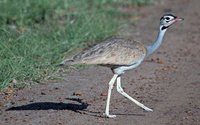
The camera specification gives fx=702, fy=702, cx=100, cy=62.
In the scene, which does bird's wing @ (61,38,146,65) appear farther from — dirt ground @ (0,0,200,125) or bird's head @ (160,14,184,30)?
dirt ground @ (0,0,200,125)

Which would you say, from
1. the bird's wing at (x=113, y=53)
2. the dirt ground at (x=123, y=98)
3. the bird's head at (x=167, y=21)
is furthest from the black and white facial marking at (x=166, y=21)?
the dirt ground at (x=123, y=98)

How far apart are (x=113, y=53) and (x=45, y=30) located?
14.1 ft

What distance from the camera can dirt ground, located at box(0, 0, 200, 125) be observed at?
7660 millimetres

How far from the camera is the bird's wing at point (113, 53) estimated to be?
7668 millimetres

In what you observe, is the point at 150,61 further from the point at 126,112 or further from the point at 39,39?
the point at 126,112

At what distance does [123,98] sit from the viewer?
8727mm

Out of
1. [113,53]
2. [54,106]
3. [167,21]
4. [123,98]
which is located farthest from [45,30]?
[113,53]

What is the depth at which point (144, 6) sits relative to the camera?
52.8ft

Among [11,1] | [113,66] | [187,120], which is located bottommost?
[187,120]

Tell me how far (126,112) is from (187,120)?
2.65 ft

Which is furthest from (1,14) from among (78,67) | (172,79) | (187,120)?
(187,120)

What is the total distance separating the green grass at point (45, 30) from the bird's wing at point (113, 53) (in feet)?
5.16

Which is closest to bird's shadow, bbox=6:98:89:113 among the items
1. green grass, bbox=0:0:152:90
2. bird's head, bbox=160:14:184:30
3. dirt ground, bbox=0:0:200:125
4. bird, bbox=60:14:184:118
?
dirt ground, bbox=0:0:200:125

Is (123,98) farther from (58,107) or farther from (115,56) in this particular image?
(115,56)
